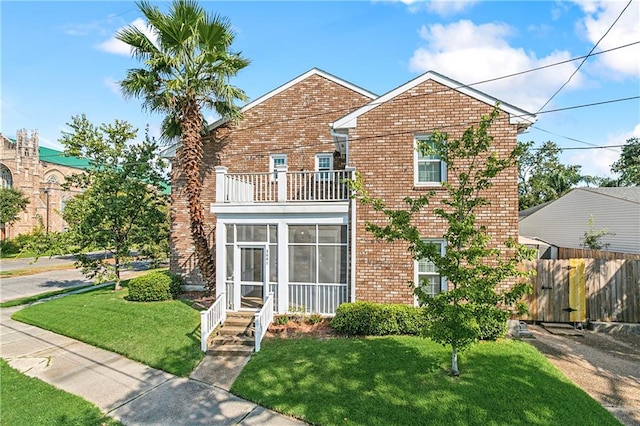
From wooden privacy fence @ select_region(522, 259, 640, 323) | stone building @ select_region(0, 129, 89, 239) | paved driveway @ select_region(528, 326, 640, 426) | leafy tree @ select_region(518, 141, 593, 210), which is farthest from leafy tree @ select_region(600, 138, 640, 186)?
stone building @ select_region(0, 129, 89, 239)

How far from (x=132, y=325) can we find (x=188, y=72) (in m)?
8.59

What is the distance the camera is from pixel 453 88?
9.77 metres

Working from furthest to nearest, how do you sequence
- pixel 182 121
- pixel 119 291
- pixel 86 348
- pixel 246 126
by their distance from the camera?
pixel 119 291 < pixel 246 126 < pixel 182 121 < pixel 86 348

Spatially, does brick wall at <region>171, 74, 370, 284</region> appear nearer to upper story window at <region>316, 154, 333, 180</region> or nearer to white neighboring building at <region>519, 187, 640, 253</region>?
upper story window at <region>316, 154, 333, 180</region>

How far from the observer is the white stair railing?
8852mm

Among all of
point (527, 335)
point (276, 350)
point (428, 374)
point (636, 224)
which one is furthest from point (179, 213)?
point (636, 224)

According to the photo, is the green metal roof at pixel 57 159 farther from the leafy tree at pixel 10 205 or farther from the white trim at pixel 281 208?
the white trim at pixel 281 208

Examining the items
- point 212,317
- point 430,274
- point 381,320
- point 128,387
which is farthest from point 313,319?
point 128,387

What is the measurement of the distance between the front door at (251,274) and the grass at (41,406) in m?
5.02

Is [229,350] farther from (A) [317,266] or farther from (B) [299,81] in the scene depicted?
(B) [299,81]

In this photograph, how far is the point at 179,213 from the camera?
14312mm

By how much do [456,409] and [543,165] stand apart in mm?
40465

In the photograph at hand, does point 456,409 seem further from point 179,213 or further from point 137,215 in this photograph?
point 137,215

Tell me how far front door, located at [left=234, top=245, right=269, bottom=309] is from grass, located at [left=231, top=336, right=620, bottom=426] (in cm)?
276
